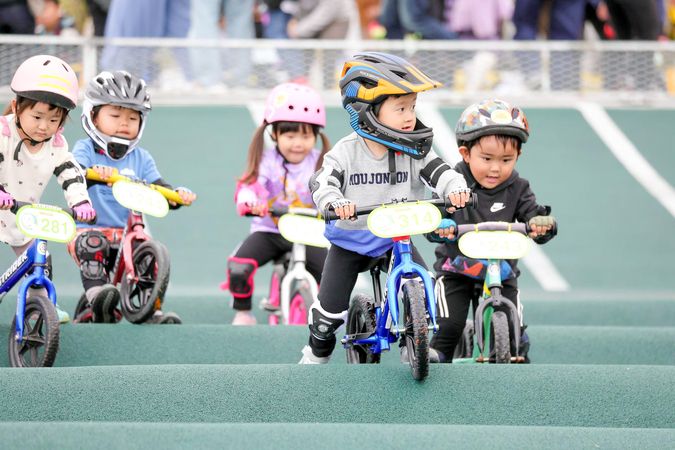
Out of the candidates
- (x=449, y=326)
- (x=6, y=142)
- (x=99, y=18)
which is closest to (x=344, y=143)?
(x=449, y=326)

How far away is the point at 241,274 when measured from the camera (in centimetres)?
800

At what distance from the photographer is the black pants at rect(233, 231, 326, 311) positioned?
8.01 metres

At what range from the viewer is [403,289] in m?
5.52

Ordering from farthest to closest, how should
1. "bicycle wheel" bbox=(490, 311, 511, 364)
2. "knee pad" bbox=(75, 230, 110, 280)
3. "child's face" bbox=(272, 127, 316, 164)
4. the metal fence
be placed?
the metal fence → "child's face" bbox=(272, 127, 316, 164) → "knee pad" bbox=(75, 230, 110, 280) → "bicycle wheel" bbox=(490, 311, 511, 364)

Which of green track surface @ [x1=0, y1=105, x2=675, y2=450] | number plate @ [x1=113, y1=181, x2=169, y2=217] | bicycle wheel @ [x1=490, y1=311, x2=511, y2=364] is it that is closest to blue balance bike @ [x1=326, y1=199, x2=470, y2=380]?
green track surface @ [x1=0, y1=105, x2=675, y2=450]

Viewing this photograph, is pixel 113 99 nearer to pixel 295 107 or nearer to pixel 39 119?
pixel 39 119

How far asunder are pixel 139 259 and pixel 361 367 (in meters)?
2.17

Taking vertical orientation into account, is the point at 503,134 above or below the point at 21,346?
above

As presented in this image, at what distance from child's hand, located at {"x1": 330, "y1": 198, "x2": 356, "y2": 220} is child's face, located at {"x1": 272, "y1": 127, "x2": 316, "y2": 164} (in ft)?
8.47

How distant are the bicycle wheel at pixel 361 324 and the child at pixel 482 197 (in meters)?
0.34

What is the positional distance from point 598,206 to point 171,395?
7.02m

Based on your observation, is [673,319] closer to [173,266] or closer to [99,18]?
[173,266]

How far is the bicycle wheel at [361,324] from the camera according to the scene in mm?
6043

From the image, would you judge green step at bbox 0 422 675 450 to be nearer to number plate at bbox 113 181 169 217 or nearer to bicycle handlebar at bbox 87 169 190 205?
number plate at bbox 113 181 169 217
